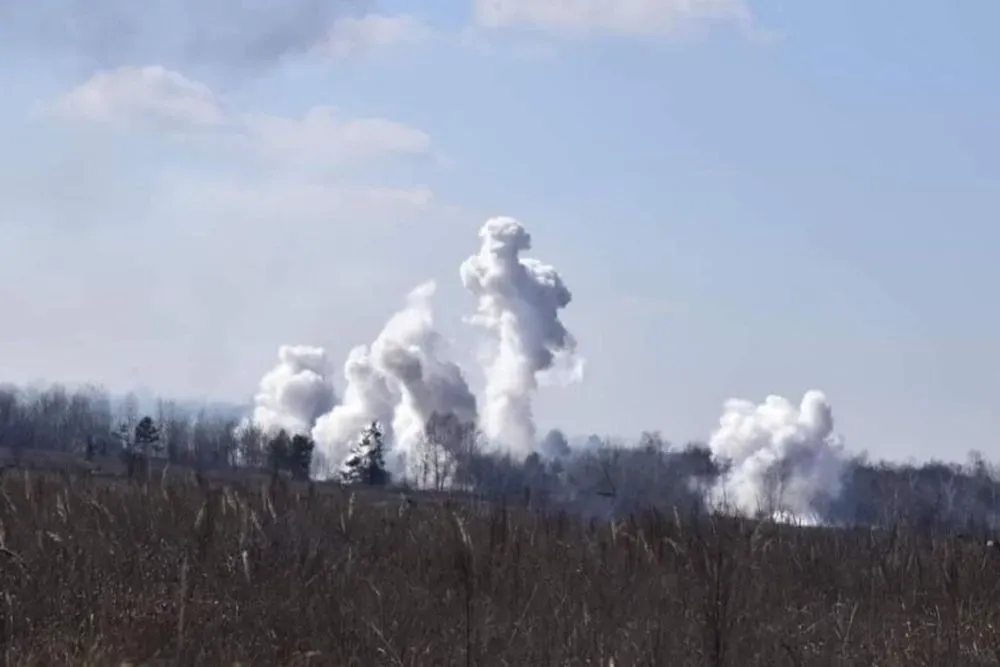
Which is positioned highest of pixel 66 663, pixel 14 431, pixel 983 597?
pixel 14 431

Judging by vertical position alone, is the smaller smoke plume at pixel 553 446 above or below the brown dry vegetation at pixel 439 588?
above

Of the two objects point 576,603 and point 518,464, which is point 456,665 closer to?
point 576,603

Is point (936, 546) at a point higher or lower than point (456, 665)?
higher

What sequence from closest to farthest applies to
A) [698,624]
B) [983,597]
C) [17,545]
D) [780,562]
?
[698,624] → [17,545] → [983,597] → [780,562]

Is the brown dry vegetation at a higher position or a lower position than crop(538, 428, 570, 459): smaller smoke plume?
lower

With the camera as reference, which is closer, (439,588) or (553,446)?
(439,588)

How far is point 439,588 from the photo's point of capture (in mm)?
11609

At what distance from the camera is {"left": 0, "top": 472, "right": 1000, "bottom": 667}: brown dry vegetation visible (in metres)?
9.42

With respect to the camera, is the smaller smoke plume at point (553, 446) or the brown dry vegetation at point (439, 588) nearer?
the brown dry vegetation at point (439, 588)

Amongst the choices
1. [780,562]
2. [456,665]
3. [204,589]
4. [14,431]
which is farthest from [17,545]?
[14,431]

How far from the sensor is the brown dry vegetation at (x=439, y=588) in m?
9.42

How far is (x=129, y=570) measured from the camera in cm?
1089

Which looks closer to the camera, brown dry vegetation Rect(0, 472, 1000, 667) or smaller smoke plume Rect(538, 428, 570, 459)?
brown dry vegetation Rect(0, 472, 1000, 667)

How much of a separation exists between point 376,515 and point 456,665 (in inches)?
249
